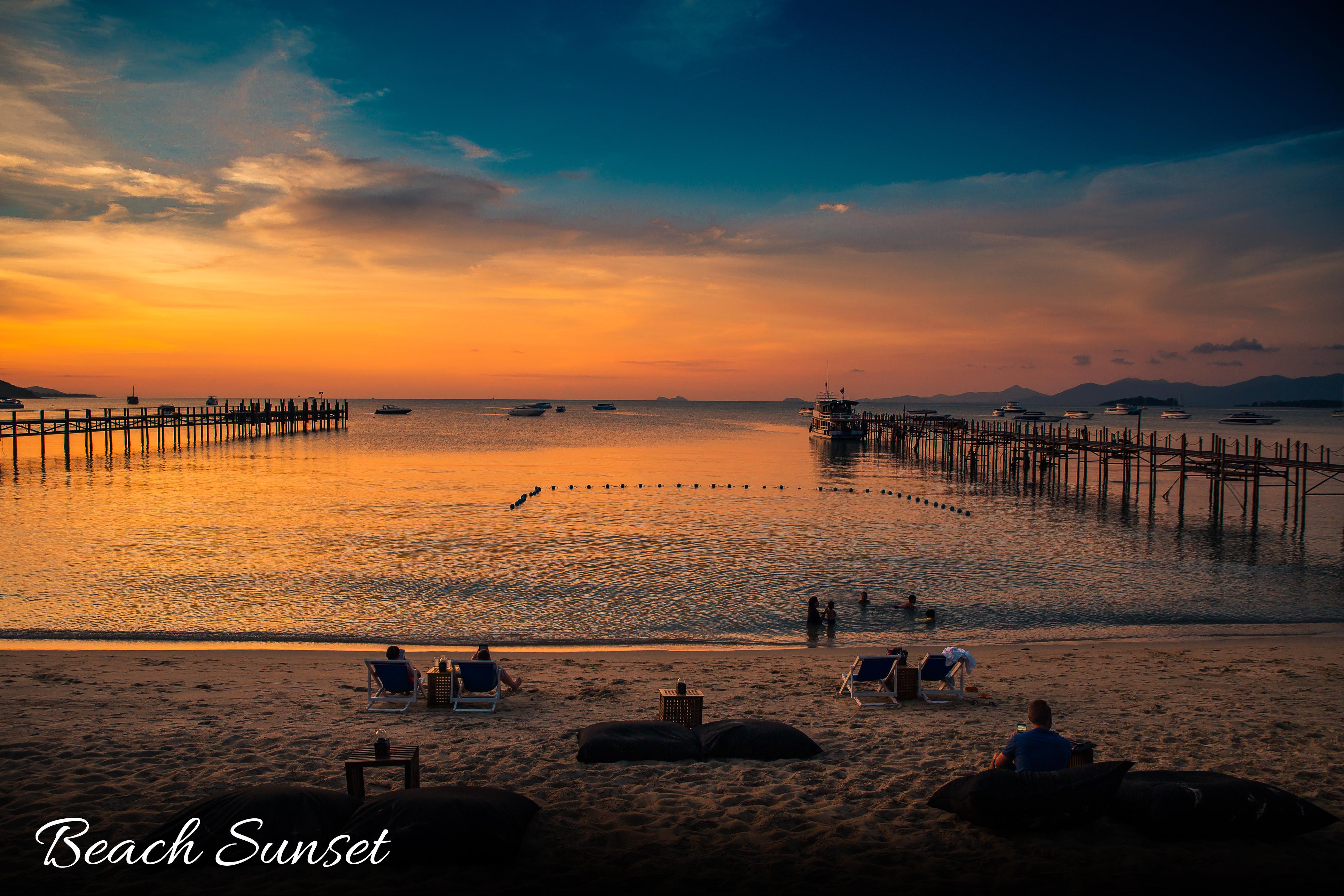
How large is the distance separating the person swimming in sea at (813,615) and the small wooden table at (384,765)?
10.4 m

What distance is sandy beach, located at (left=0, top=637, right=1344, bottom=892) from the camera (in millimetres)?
5223

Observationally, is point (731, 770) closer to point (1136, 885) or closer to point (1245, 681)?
point (1136, 885)

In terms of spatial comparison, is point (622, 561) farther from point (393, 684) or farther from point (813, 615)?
point (393, 684)

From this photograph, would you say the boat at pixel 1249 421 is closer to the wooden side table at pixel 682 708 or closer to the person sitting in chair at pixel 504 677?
the wooden side table at pixel 682 708

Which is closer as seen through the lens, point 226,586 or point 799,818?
point 799,818

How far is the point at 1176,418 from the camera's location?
194 m

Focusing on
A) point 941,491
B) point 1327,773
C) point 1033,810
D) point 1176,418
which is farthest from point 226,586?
point 1176,418

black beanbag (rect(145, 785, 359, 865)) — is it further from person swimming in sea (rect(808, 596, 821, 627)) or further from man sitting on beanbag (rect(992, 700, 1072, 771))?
person swimming in sea (rect(808, 596, 821, 627))

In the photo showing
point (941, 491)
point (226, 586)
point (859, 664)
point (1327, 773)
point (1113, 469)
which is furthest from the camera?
point (1113, 469)

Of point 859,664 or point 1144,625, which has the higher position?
point 859,664

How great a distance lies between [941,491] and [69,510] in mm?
40964

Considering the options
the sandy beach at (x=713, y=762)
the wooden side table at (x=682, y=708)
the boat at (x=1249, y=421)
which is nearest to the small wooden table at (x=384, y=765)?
the sandy beach at (x=713, y=762)

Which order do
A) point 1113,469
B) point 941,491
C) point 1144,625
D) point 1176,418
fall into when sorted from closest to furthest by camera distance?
1. point 1144,625
2. point 941,491
3. point 1113,469
4. point 1176,418

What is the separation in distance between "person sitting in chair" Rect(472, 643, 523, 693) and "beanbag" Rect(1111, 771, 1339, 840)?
277 inches
